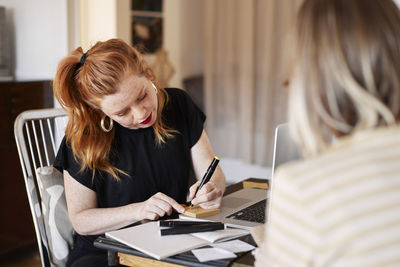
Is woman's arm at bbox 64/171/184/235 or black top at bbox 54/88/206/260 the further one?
black top at bbox 54/88/206/260

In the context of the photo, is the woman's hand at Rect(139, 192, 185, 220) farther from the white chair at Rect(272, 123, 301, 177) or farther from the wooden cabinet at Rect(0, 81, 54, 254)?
the wooden cabinet at Rect(0, 81, 54, 254)

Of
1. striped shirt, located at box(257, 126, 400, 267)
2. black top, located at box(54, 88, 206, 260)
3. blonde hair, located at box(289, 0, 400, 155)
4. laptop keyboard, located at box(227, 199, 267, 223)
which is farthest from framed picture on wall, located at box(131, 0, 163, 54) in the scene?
striped shirt, located at box(257, 126, 400, 267)

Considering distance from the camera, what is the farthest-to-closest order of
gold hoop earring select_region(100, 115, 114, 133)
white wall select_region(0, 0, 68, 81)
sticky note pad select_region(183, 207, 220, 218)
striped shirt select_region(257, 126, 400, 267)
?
white wall select_region(0, 0, 68, 81) < gold hoop earring select_region(100, 115, 114, 133) < sticky note pad select_region(183, 207, 220, 218) < striped shirt select_region(257, 126, 400, 267)

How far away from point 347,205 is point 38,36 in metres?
2.67

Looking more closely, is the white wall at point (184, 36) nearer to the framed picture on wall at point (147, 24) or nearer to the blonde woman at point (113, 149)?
the framed picture on wall at point (147, 24)

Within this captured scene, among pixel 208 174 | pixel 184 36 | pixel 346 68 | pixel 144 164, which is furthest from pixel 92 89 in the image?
pixel 184 36

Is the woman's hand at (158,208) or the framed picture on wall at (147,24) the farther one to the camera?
the framed picture on wall at (147,24)

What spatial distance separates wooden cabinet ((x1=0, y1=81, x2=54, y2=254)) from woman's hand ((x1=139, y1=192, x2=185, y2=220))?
152 cm

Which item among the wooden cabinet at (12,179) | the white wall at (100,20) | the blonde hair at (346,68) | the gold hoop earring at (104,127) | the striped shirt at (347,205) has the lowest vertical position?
the wooden cabinet at (12,179)

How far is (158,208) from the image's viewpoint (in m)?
1.45

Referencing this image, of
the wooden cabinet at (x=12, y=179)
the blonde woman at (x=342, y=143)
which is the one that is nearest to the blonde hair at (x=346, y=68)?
the blonde woman at (x=342, y=143)

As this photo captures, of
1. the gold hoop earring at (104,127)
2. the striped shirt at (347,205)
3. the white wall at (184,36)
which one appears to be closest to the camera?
the striped shirt at (347,205)

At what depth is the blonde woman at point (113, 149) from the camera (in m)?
1.54

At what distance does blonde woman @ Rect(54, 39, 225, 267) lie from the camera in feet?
5.04
